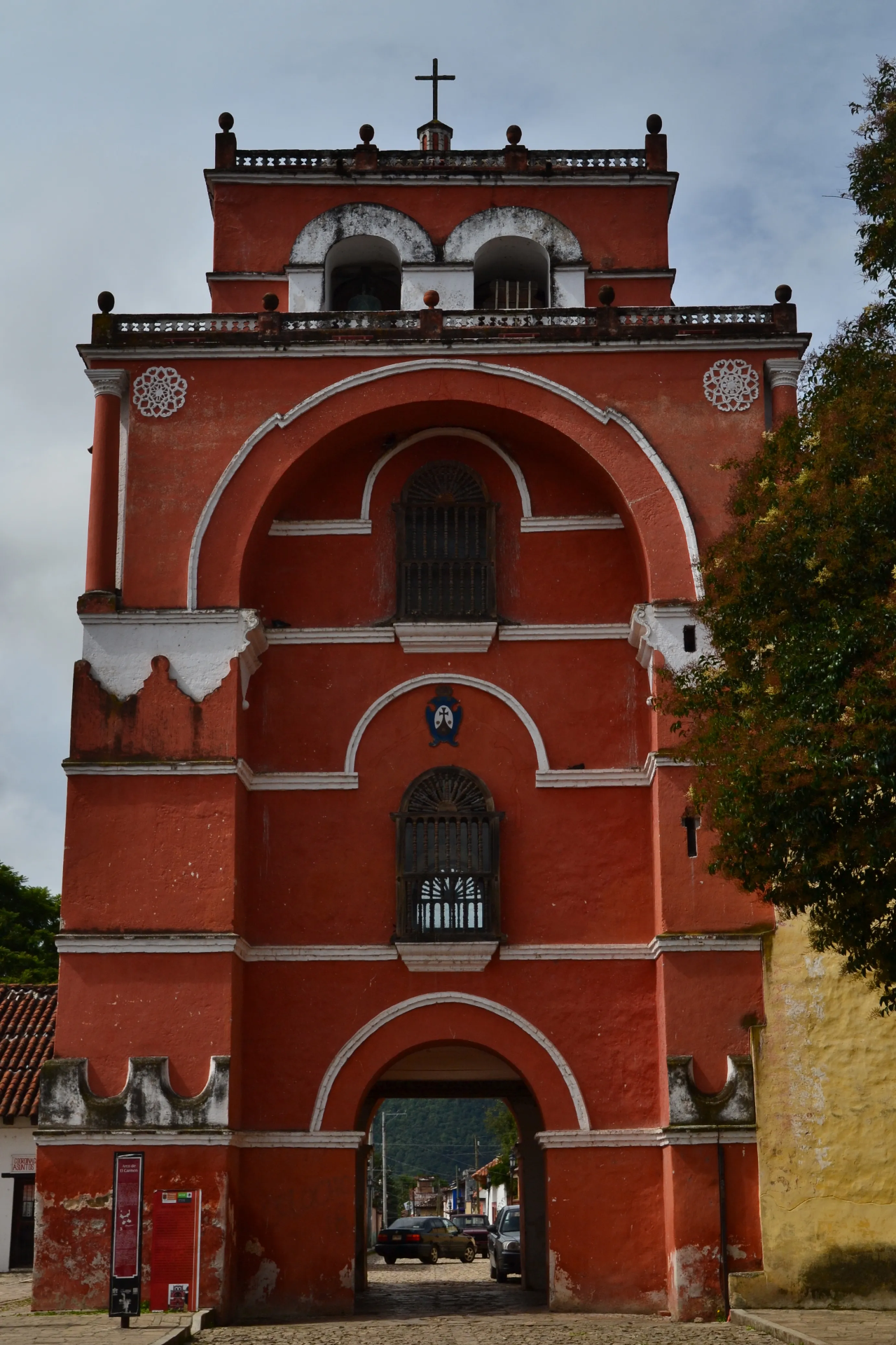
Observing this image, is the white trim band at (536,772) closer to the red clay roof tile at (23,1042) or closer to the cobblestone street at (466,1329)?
the cobblestone street at (466,1329)

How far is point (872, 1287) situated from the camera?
1432cm

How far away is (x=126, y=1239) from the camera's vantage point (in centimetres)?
1341

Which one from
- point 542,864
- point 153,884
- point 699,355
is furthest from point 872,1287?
point 699,355

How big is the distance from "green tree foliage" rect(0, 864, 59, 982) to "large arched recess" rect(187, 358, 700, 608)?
64.5 ft

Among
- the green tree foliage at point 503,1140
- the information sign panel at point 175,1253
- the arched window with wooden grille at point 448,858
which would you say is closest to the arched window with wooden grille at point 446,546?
the arched window with wooden grille at point 448,858

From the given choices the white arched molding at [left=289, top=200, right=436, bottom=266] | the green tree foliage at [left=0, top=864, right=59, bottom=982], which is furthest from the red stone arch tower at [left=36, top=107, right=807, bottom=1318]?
the green tree foliage at [left=0, top=864, right=59, bottom=982]

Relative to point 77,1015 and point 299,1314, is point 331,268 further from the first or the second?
point 299,1314

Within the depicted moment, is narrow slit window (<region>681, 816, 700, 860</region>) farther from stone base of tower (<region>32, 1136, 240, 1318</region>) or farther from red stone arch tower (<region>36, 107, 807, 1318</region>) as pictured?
stone base of tower (<region>32, 1136, 240, 1318</region>)

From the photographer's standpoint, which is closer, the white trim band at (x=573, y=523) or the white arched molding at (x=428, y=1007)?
the white arched molding at (x=428, y=1007)

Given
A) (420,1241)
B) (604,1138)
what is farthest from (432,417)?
(420,1241)

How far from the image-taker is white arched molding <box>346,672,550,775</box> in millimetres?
17094

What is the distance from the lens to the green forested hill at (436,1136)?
8200cm

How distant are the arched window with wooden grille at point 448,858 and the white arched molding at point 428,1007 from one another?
62 centimetres

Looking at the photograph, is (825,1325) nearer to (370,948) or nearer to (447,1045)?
(447,1045)
